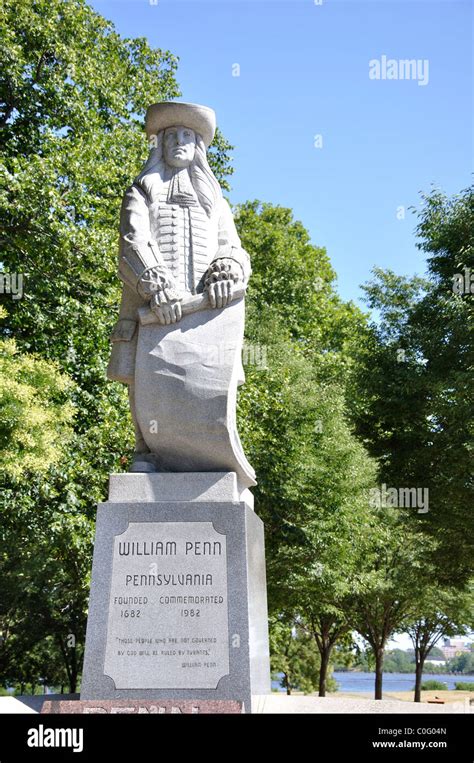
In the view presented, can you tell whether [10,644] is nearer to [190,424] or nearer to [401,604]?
[401,604]

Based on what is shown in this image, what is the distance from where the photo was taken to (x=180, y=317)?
768 cm

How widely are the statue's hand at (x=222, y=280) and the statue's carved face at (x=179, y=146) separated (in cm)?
126

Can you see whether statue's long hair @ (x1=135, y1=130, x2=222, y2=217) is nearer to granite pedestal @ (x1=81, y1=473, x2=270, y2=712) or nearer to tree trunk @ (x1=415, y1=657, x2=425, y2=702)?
granite pedestal @ (x1=81, y1=473, x2=270, y2=712)

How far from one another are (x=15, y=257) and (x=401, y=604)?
2300cm

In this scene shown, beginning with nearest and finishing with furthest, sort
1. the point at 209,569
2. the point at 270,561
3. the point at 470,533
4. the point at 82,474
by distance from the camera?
1. the point at 209,569
2. the point at 82,474
3. the point at 470,533
4. the point at 270,561

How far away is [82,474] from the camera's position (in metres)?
16.8

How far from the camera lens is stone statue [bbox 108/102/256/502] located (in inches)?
294

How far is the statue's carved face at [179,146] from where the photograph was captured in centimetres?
845

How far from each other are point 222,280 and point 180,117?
6.07ft

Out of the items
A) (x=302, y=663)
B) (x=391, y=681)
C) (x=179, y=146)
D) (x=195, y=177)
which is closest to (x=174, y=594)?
(x=195, y=177)

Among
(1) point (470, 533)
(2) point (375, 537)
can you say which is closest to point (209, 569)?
(1) point (470, 533)

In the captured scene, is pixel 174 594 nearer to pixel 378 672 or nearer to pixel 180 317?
pixel 180 317

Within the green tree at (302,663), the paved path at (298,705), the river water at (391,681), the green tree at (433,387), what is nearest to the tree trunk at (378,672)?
the green tree at (302,663)

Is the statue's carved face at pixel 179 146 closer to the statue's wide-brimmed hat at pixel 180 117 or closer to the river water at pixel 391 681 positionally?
the statue's wide-brimmed hat at pixel 180 117
